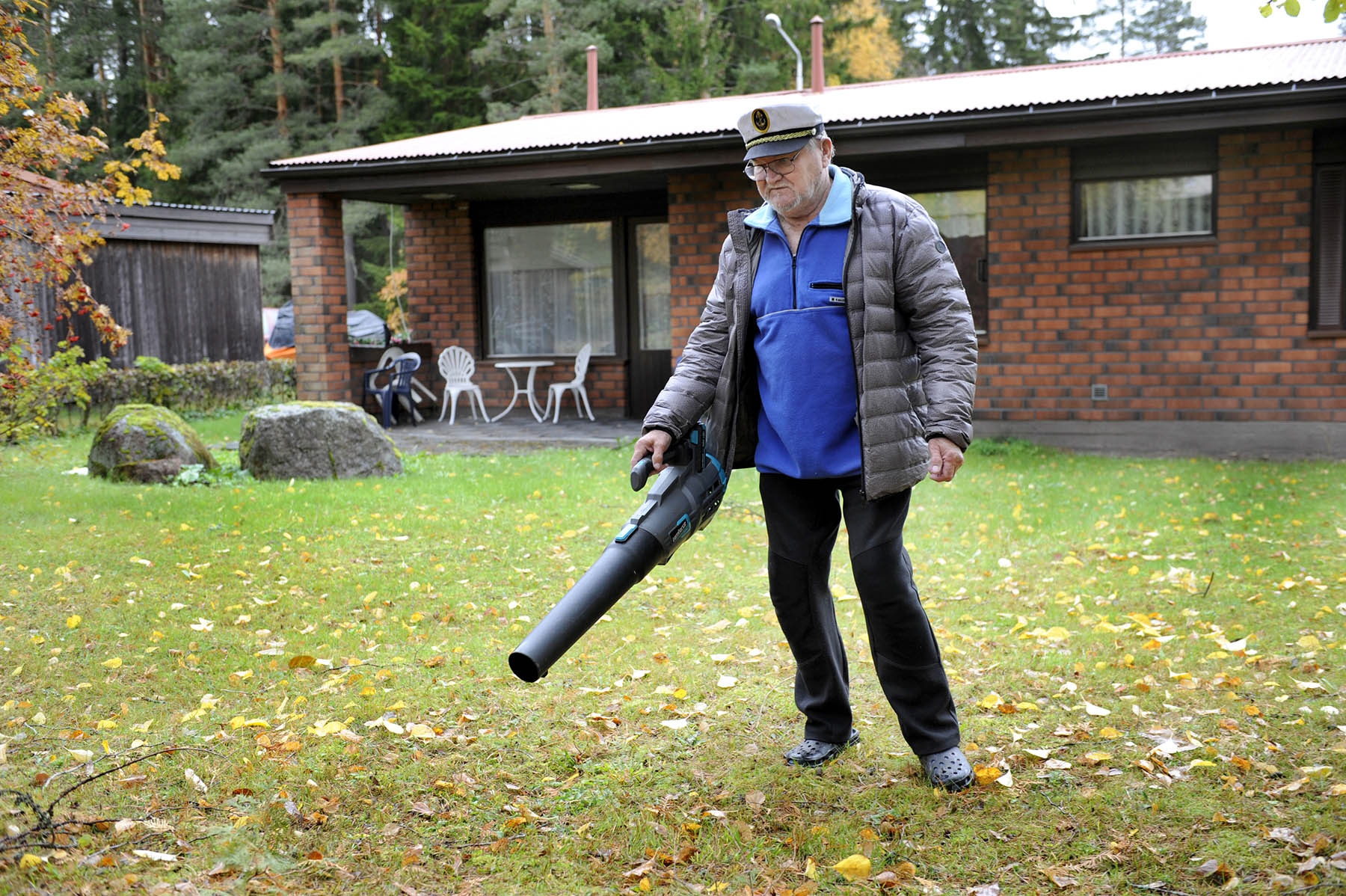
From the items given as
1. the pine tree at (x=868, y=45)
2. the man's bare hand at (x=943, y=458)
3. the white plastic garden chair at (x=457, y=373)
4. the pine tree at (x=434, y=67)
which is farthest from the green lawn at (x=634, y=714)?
the pine tree at (x=868, y=45)

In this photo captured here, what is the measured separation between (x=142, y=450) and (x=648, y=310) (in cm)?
693

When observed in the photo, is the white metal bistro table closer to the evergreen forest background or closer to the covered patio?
the covered patio

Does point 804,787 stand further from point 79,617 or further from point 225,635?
point 79,617

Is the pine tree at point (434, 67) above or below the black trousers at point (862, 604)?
above

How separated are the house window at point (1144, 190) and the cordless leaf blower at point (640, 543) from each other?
28.1ft

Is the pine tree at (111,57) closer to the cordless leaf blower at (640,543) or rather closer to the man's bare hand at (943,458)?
the cordless leaf blower at (640,543)

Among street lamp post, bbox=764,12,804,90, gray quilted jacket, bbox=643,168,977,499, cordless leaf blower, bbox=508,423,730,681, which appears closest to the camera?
cordless leaf blower, bbox=508,423,730,681

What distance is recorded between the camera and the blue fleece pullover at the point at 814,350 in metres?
3.42

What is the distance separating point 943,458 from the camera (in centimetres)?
323

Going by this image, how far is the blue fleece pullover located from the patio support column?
10.2 m

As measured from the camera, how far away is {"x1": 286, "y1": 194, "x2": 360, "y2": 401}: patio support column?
12.9 metres

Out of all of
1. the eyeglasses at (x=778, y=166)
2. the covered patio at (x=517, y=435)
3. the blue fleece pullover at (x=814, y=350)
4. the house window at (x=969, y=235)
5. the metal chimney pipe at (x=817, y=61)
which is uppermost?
the metal chimney pipe at (x=817, y=61)

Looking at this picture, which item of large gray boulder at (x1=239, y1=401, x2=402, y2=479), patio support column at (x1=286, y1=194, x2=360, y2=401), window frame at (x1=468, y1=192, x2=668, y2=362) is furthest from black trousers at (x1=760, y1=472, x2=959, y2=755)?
window frame at (x1=468, y1=192, x2=668, y2=362)

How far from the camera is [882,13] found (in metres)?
36.2
